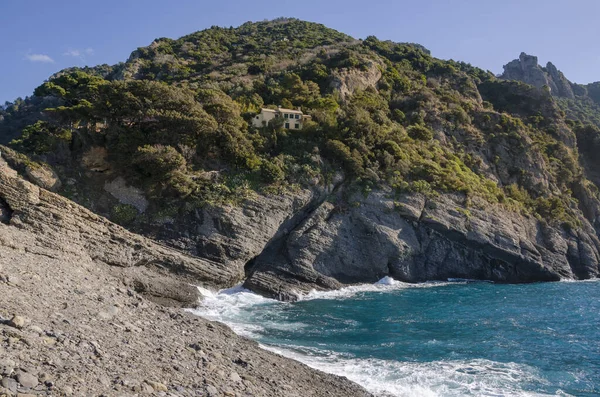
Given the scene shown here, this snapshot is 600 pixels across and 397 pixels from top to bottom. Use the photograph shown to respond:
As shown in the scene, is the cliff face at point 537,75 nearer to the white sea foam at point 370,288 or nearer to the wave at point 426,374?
the white sea foam at point 370,288

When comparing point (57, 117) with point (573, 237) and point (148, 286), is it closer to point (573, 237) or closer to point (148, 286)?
point (148, 286)

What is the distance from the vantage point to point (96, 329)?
13.7 meters

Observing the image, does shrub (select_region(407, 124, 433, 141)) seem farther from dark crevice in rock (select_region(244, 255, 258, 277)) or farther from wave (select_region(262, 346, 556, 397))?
wave (select_region(262, 346, 556, 397))

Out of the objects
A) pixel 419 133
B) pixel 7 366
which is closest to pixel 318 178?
pixel 419 133

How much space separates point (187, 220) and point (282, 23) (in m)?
88.6

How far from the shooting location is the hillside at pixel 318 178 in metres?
33.4

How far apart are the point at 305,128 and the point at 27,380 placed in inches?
1503

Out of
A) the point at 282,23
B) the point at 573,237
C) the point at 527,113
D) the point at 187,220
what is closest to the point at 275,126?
the point at 187,220

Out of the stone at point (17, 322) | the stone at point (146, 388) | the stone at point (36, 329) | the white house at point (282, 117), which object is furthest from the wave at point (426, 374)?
the white house at point (282, 117)

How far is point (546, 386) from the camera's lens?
52.7ft

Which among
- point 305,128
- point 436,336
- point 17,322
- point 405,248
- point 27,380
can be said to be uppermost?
point 305,128

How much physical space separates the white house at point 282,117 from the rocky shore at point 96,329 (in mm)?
21416

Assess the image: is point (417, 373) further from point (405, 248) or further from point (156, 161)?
point (156, 161)

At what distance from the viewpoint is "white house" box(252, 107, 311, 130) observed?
146 feet
